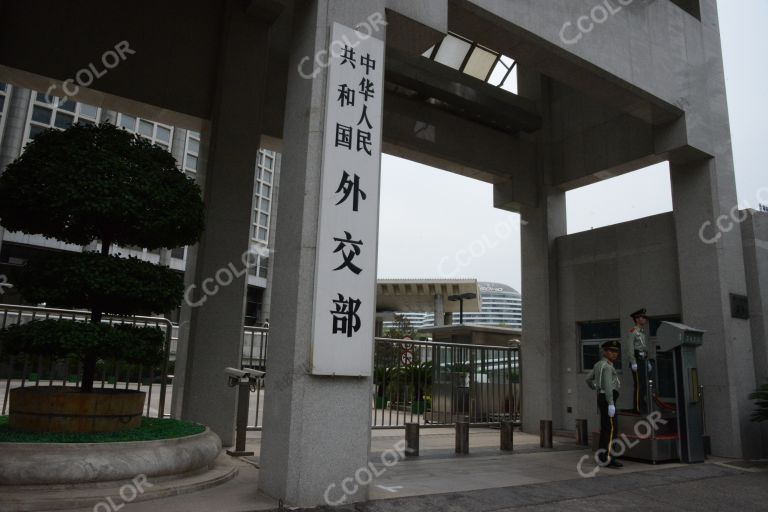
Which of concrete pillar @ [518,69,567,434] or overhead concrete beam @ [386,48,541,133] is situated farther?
Answer: concrete pillar @ [518,69,567,434]

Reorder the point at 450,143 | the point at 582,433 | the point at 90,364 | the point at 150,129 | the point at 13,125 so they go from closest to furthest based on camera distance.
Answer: the point at 90,364 < the point at 582,433 < the point at 450,143 < the point at 13,125 < the point at 150,129

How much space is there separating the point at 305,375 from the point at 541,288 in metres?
9.28

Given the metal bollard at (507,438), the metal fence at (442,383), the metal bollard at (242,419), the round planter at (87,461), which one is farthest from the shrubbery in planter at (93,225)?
the metal fence at (442,383)

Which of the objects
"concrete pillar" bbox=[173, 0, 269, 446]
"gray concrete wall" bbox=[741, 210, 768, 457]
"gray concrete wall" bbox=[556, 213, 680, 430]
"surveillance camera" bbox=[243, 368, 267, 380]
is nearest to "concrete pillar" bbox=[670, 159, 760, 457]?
"gray concrete wall" bbox=[741, 210, 768, 457]

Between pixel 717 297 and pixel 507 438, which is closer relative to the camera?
pixel 507 438

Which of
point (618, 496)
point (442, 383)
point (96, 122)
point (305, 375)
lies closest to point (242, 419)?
point (305, 375)

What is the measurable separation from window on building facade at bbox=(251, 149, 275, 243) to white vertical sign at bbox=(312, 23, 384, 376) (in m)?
44.5

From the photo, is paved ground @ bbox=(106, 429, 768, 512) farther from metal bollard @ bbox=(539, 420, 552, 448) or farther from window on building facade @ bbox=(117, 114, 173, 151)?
window on building facade @ bbox=(117, 114, 173, 151)

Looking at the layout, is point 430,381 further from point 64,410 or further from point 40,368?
point 64,410

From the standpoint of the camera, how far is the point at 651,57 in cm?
977

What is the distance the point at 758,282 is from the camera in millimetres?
10344

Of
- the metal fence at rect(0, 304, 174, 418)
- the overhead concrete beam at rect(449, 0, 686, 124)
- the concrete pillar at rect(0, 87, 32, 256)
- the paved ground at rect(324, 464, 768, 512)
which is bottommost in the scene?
the paved ground at rect(324, 464, 768, 512)

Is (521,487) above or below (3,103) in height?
below

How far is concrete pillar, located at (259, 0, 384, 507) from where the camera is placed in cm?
496
